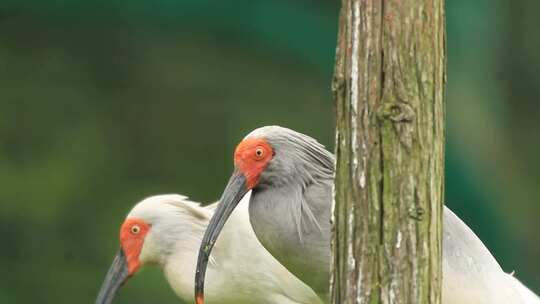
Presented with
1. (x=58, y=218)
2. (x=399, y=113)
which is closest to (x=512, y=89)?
(x=58, y=218)

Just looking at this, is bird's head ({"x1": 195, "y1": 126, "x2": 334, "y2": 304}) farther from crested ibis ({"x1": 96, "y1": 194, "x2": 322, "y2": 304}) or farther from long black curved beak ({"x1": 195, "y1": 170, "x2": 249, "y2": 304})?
crested ibis ({"x1": 96, "y1": 194, "x2": 322, "y2": 304})

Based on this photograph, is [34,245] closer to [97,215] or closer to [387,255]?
[97,215]

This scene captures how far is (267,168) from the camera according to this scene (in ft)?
18.6

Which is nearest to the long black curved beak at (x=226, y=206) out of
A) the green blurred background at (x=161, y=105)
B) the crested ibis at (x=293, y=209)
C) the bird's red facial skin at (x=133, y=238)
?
the crested ibis at (x=293, y=209)

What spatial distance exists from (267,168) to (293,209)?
0.72 ft

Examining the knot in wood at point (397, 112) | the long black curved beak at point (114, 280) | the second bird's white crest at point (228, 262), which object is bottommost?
the long black curved beak at point (114, 280)

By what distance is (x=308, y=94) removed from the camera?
28.3 ft

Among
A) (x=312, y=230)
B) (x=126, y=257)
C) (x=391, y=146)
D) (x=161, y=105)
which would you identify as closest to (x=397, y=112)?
(x=391, y=146)

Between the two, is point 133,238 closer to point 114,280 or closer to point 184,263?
point 114,280

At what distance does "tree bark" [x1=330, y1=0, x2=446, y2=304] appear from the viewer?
4.18 m

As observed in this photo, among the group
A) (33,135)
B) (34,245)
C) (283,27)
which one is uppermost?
(283,27)

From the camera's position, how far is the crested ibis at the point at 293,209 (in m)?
5.53

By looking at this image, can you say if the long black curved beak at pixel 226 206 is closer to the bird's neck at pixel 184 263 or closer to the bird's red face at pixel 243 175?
the bird's red face at pixel 243 175

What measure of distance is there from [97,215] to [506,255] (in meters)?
2.86
